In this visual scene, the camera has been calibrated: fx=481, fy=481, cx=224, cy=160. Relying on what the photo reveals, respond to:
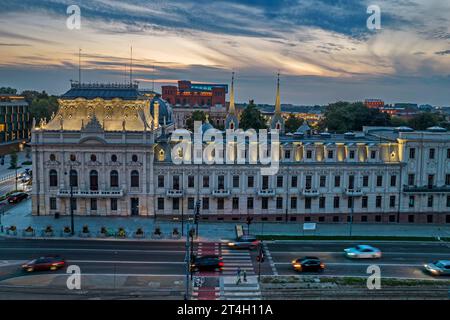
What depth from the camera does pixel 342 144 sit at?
218ft

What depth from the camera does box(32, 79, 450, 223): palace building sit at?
64.4 metres

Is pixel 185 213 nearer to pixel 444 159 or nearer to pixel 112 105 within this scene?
pixel 112 105

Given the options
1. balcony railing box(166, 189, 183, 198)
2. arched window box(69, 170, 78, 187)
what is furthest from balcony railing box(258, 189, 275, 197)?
arched window box(69, 170, 78, 187)

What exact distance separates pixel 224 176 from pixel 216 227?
24.2 feet

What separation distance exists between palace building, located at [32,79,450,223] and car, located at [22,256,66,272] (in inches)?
795

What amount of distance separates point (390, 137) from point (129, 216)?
128 ft

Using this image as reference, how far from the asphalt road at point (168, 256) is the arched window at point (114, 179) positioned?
1168 centimetres

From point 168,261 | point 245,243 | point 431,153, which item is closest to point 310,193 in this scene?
point 245,243

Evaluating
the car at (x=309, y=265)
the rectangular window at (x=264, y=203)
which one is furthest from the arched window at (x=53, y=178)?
the car at (x=309, y=265)

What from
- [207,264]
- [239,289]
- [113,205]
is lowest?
[239,289]

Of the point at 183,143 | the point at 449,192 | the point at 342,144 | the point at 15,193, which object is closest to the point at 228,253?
the point at 183,143

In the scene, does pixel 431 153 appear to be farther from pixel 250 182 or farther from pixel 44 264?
pixel 44 264

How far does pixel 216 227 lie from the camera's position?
6172 centimetres

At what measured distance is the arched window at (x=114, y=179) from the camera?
64625mm
